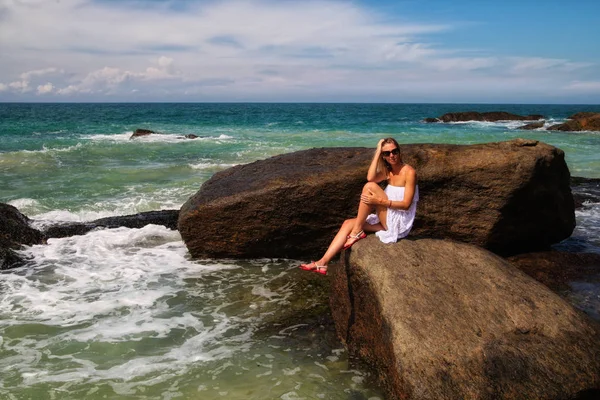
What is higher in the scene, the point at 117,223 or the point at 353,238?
the point at 353,238

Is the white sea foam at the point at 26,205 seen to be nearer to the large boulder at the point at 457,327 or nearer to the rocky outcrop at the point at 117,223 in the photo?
the rocky outcrop at the point at 117,223

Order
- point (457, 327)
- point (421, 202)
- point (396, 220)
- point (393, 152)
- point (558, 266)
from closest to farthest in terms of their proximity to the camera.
→ point (457, 327) < point (396, 220) < point (393, 152) < point (558, 266) < point (421, 202)

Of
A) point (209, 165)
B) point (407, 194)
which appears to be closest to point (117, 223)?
point (407, 194)

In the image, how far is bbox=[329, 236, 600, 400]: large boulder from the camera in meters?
4.23

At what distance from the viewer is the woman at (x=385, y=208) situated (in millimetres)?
6109

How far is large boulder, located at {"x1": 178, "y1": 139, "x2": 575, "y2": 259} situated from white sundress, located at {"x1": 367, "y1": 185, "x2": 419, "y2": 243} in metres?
1.54

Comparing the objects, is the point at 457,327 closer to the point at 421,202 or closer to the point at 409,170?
the point at 409,170

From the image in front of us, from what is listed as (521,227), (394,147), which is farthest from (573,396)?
(521,227)

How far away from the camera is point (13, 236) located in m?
9.22

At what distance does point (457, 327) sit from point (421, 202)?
355 cm

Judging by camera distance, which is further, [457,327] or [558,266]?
[558,266]

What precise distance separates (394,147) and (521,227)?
3.11m

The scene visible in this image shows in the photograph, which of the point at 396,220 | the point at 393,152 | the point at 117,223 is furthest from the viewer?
the point at 117,223

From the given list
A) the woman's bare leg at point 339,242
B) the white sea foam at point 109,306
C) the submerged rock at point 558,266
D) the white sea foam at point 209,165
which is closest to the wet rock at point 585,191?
the submerged rock at point 558,266
